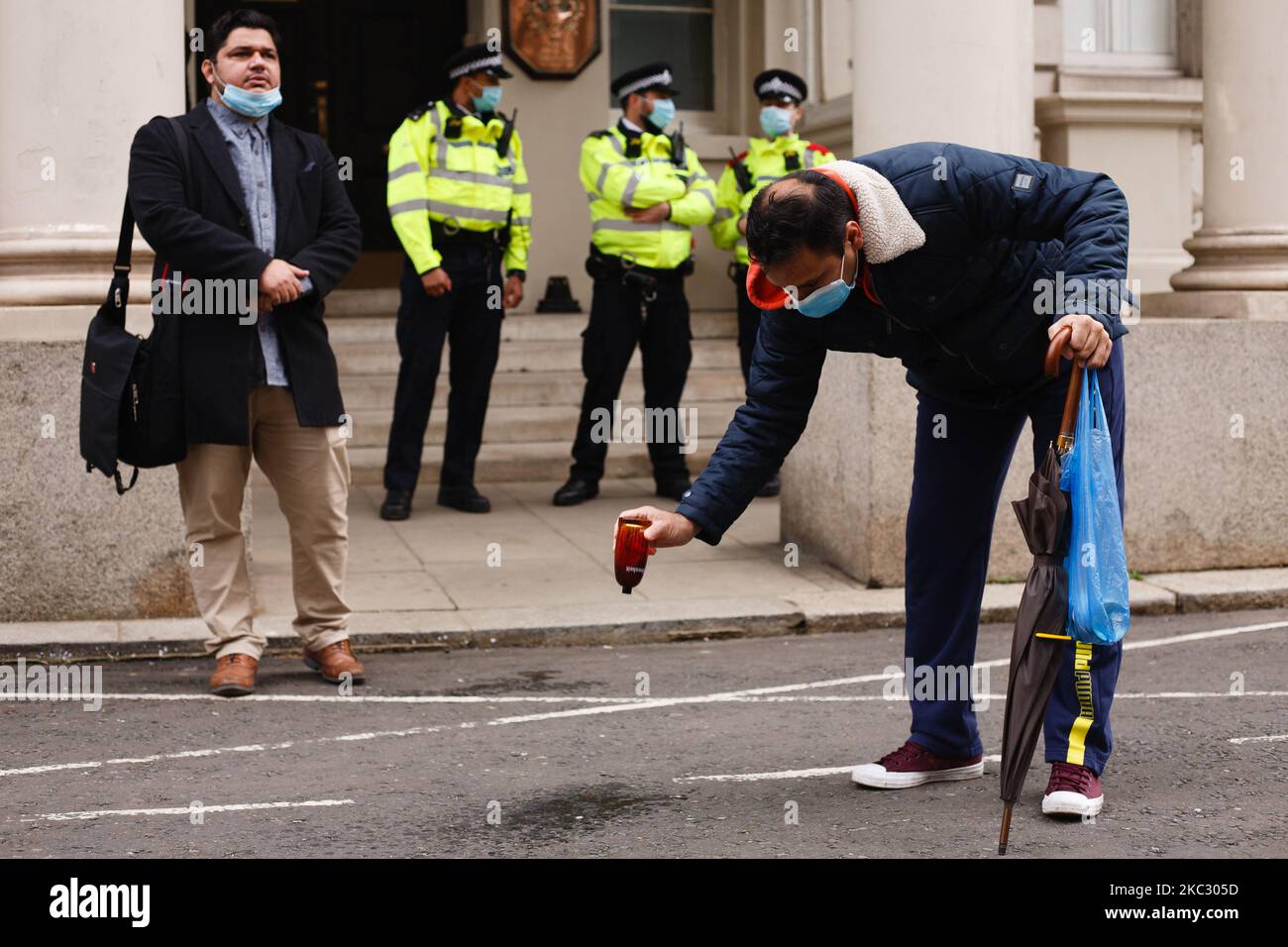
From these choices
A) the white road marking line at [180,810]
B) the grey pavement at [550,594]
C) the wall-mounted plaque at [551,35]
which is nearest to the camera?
the white road marking line at [180,810]

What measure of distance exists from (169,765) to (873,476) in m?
3.74

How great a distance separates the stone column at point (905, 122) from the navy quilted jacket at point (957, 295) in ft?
11.5

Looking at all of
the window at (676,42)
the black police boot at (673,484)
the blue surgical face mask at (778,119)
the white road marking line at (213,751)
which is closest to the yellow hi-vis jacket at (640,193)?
the blue surgical face mask at (778,119)

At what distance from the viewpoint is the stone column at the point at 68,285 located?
7684 millimetres

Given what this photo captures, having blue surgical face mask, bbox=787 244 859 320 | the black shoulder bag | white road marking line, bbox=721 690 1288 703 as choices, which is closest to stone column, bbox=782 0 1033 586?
white road marking line, bbox=721 690 1288 703

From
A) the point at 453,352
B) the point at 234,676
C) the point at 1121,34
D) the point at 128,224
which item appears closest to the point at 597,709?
the point at 234,676

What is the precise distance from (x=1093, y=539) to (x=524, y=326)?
345 inches

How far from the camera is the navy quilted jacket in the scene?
15.5ft

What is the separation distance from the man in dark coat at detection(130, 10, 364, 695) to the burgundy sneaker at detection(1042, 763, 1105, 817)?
2.76 m

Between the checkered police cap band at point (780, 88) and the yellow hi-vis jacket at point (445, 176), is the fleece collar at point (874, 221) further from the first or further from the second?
the checkered police cap band at point (780, 88)

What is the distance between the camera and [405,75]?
1480 cm

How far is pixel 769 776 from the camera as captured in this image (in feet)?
18.3

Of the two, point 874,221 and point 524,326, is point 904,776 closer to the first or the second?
point 874,221

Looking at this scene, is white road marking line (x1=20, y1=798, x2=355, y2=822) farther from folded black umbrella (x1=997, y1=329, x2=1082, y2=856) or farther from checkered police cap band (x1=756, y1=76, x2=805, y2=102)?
checkered police cap band (x1=756, y1=76, x2=805, y2=102)
